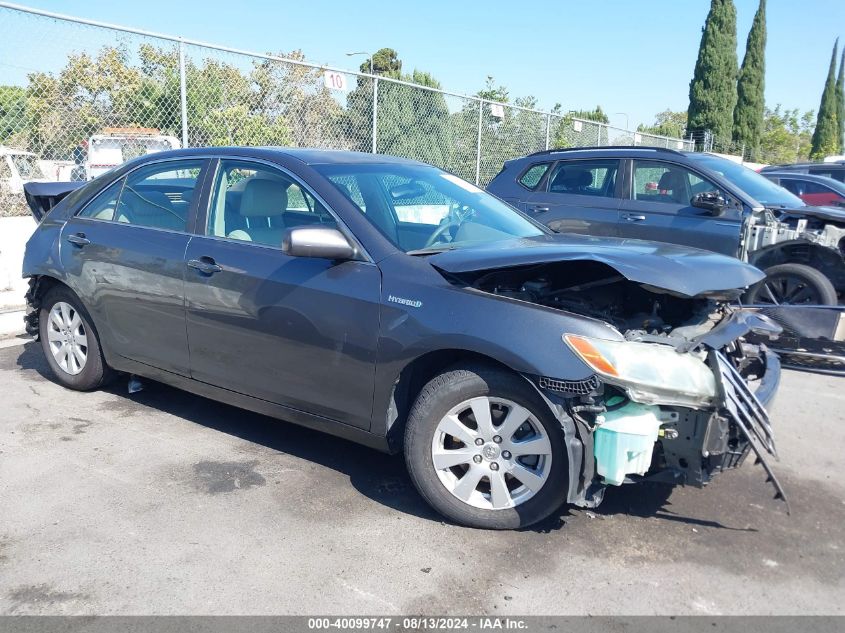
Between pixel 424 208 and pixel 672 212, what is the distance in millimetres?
4253

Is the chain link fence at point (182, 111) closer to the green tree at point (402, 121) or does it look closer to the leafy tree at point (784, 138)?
the green tree at point (402, 121)

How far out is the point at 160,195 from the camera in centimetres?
466

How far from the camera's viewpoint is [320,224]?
150 inches

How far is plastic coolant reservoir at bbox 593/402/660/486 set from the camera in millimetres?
2990

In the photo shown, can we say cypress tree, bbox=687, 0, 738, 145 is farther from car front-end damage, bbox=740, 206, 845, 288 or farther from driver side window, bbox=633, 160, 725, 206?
car front-end damage, bbox=740, 206, 845, 288

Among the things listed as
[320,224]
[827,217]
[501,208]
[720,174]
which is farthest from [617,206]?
[320,224]

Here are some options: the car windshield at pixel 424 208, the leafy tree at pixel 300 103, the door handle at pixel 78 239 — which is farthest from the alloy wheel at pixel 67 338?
the leafy tree at pixel 300 103

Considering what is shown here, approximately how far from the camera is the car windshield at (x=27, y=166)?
715 cm

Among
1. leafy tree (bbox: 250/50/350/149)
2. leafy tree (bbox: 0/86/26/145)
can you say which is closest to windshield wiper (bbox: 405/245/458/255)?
leafy tree (bbox: 0/86/26/145)

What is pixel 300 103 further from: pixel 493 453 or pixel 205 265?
pixel 493 453

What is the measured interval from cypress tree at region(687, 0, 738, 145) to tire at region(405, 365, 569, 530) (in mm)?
36203

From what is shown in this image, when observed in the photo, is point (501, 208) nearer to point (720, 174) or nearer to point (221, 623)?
point (221, 623)

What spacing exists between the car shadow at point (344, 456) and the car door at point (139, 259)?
524 millimetres

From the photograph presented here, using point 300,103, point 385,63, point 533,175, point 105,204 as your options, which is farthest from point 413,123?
point 385,63
